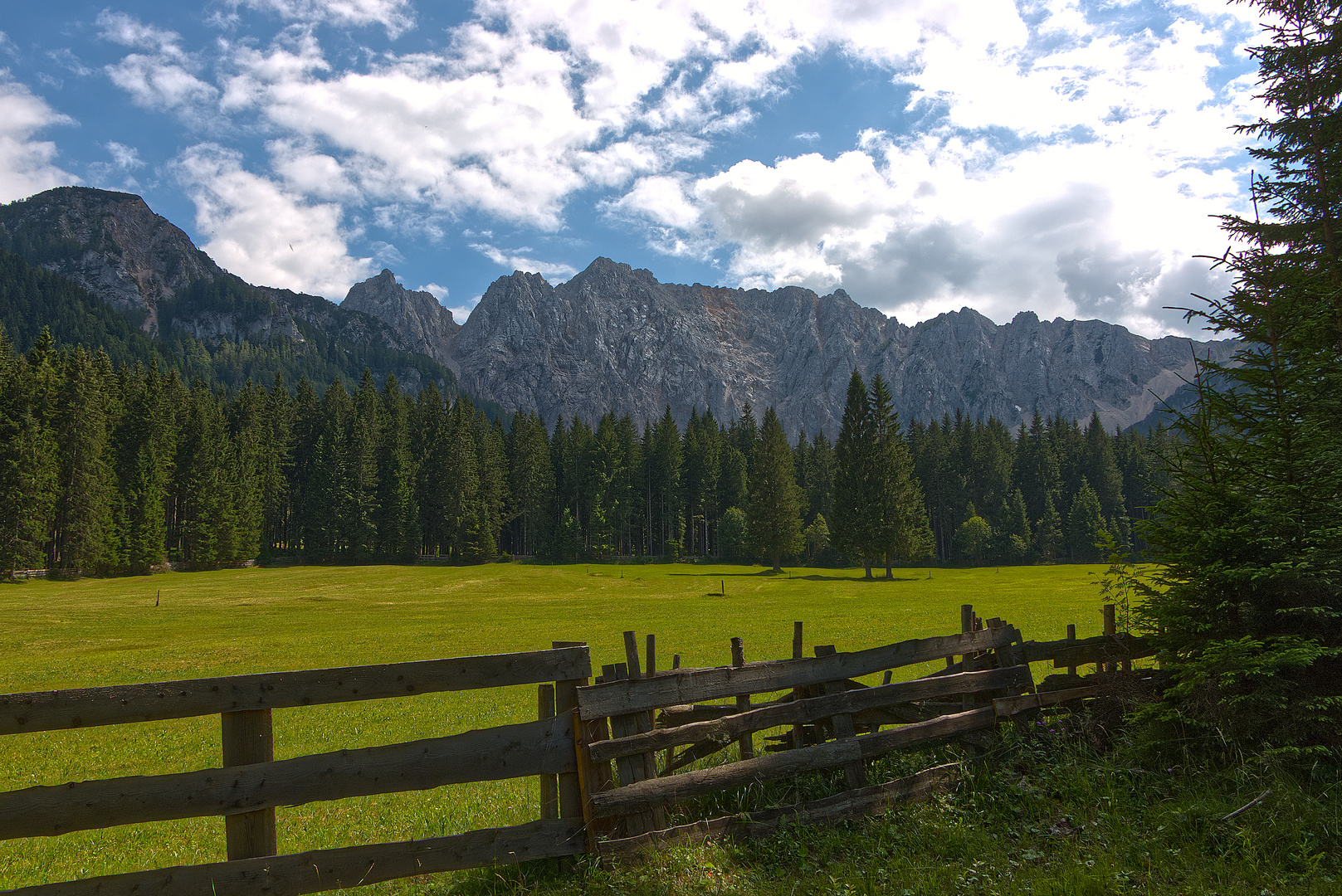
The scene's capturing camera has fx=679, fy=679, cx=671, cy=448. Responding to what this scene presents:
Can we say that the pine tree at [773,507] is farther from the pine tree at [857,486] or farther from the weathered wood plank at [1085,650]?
the weathered wood plank at [1085,650]

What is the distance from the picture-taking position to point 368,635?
32.5 metres

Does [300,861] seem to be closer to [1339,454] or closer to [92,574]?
[1339,454]

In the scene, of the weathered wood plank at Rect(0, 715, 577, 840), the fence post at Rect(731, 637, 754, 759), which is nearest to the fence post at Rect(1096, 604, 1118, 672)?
the fence post at Rect(731, 637, 754, 759)

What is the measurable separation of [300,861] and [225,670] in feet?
73.7

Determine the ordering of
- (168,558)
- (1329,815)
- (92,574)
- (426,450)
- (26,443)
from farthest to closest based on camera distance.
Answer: (426,450)
(168,558)
(92,574)
(26,443)
(1329,815)

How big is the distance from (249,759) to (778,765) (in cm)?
511

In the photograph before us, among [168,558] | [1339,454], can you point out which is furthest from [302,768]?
[168,558]

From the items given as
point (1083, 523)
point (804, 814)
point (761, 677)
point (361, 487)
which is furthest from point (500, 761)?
point (1083, 523)

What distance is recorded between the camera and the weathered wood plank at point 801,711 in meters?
6.69

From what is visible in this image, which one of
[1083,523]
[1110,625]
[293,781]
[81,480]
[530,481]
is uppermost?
[81,480]

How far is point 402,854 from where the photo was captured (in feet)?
19.0

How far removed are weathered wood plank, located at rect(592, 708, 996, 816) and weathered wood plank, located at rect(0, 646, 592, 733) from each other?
127 centimetres

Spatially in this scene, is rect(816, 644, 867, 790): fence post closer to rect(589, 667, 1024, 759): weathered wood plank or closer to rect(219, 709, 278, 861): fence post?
rect(589, 667, 1024, 759): weathered wood plank

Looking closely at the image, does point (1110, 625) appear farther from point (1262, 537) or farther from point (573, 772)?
point (573, 772)
